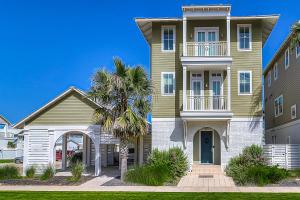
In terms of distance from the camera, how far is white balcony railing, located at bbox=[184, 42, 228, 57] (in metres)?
27.0

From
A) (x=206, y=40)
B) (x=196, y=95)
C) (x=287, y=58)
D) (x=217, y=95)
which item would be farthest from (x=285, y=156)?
(x=206, y=40)

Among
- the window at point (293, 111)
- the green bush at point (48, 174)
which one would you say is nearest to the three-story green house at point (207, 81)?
the window at point (293, 111)

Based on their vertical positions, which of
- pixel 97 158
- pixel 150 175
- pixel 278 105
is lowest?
pixel 150 175

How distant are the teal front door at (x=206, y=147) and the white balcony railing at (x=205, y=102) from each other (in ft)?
6.46

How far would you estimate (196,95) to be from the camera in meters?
27.2

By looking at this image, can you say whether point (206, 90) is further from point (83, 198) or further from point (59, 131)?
point (83, 198)

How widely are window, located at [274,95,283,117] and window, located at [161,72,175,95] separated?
10.2 metres

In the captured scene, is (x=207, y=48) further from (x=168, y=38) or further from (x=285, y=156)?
(x=285, y=156)

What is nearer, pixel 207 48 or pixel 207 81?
pixel 207 48

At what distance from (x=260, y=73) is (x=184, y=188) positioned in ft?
36.7

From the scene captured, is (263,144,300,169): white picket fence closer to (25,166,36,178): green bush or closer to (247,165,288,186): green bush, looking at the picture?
(247,165,288,186): green bush

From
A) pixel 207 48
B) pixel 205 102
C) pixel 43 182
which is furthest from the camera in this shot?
pixel 207 48

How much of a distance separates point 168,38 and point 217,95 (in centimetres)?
501

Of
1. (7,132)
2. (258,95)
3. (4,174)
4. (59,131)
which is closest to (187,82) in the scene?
(258,95)
